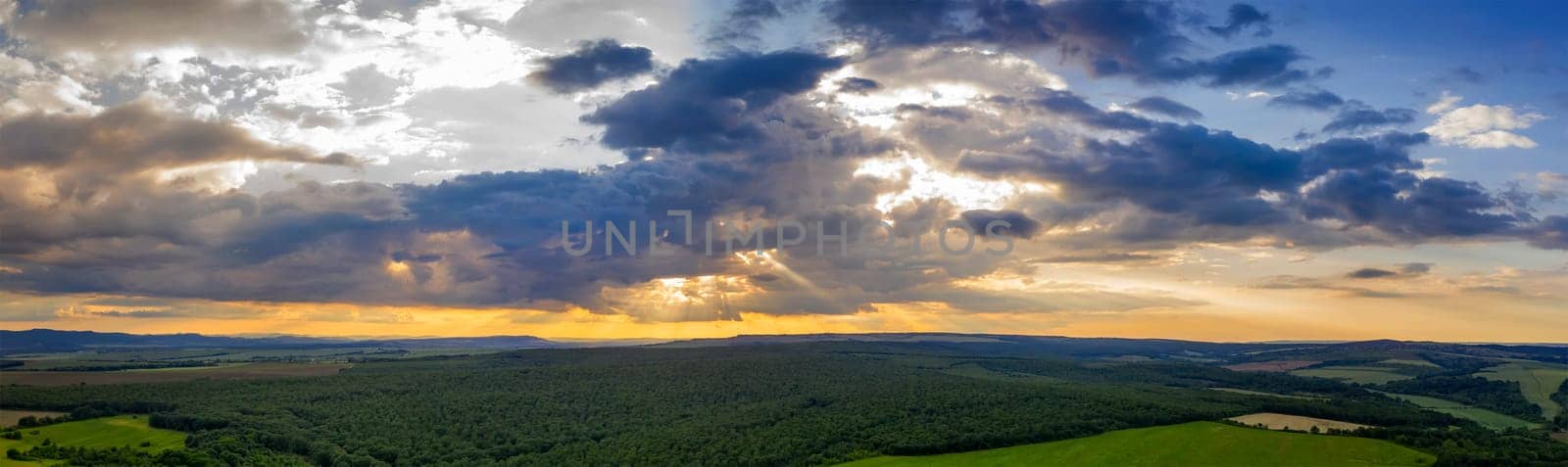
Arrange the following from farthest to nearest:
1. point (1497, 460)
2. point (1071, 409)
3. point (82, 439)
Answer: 1. point (1071, 409)
2. point (82, 439)
3. point (1497, 460)

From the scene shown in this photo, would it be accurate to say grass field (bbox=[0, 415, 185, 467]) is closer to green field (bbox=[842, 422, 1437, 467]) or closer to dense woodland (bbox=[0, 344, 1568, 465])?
dense woodland (bbox=[0, 344, 1568, 465])

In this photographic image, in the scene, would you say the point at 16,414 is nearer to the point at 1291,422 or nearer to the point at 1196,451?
the point at 1196,451

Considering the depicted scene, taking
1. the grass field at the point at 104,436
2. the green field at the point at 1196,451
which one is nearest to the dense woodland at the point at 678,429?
the grass field at the point at 104,436

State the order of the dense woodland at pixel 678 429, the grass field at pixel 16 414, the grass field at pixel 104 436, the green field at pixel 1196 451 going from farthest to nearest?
the dense woodland at pixel 678 429, the grass field at pixel 16 414, the grass field at pixel 104 436, the green field at pixel 1196 451

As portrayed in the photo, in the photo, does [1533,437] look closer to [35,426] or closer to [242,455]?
[242,455]

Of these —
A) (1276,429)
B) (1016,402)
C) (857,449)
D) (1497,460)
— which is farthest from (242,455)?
(1497,460)

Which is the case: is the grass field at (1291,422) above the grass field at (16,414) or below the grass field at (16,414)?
below

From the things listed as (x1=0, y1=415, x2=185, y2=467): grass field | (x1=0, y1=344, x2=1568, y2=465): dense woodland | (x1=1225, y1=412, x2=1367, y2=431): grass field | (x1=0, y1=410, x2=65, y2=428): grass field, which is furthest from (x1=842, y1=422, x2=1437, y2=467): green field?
(x1=0, y1=410, x2=65, y2=428): grass field

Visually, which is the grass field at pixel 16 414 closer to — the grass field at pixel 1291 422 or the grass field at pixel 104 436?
the grass field at pixel 104 436
